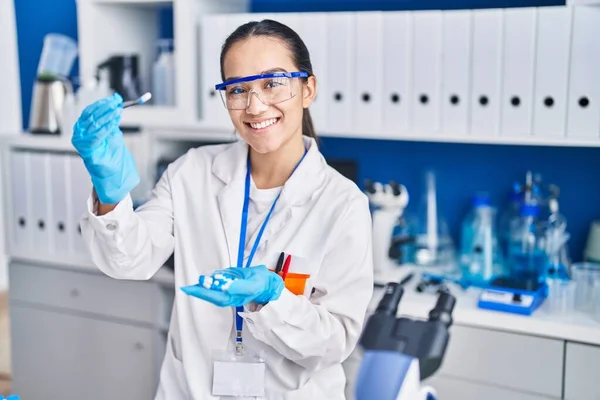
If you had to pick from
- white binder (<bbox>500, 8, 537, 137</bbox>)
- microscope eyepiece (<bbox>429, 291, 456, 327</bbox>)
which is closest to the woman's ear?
microscope eyepiece (<bbox>429, 291, 456, 327</bbox>)

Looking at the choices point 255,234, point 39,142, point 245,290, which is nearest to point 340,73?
point 255,234

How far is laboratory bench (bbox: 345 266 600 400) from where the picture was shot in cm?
184

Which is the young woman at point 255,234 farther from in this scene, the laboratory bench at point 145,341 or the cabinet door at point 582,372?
the cabinet door at point 582,372

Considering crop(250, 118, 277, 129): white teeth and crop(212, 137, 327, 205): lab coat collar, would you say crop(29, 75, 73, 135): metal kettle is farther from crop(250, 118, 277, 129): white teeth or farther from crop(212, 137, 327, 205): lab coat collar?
crop(250, 118, 277, 129): white teeth

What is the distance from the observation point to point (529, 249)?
223 centimetres

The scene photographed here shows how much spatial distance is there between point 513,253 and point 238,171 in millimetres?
1133

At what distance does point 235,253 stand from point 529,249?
113 cm

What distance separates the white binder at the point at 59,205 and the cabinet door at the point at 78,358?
264 mm

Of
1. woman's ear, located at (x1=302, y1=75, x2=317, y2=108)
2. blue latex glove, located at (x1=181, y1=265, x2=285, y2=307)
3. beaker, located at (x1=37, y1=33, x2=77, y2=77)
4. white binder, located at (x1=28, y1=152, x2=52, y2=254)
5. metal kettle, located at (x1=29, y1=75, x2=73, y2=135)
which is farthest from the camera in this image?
beaker, located at (x1=37, y1=33, x2=77, y2=77)

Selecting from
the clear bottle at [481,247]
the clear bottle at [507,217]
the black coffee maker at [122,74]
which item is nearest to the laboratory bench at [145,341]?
the clear bottle at [481,247]

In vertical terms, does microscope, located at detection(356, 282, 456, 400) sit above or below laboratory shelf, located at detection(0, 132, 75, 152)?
below

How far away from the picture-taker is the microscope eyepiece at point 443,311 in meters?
0.88

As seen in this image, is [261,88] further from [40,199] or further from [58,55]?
[58,55]

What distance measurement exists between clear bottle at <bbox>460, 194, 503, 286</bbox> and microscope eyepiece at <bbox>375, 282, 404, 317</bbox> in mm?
1247
